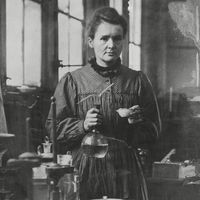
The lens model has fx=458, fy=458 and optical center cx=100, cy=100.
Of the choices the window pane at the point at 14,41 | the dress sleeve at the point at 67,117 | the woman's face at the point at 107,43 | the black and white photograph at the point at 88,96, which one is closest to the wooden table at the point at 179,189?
the black and white photograph at the point at 88,96

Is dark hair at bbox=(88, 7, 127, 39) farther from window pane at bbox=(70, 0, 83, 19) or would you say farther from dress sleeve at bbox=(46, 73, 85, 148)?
dress sleeve at bbox=(46, 73, 85, 148)

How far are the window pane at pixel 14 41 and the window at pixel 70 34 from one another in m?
0.24

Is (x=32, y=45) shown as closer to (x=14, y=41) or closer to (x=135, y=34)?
(x=14, y=41)

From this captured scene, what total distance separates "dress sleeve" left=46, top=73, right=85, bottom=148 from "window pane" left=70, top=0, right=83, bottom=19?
1.35 ft

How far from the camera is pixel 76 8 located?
2.65 meters

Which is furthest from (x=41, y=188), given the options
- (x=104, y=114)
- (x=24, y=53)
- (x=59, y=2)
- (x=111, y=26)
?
(x=59, y=2)

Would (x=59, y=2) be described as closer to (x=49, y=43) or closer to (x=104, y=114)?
(x=49, y=43)

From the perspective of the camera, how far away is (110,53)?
241cm

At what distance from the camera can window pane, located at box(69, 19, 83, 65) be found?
2.57 meters

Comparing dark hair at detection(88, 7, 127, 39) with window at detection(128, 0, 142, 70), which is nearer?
dark hair at detection(88, 7, 127, 39)

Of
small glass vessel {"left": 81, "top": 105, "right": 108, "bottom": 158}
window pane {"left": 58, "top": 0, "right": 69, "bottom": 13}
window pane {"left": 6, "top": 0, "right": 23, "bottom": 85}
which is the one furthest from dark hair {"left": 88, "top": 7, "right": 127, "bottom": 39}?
small glass vessel {"left": 81, "top": 105, "right": 108, "bottom": 158}

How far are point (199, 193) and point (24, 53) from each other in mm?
1366

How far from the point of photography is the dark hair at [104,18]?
8.04ft

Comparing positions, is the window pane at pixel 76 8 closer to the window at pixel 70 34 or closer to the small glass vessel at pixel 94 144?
the window at pixel 70 34
